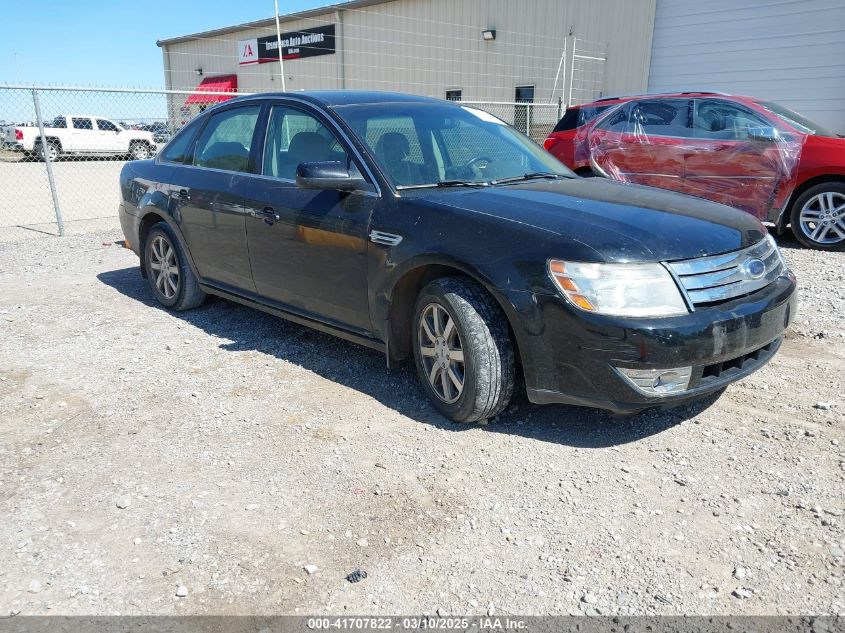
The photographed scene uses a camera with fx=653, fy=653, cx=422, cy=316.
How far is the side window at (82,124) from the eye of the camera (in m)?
24.2

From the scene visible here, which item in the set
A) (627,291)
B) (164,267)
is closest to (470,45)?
(164,267)

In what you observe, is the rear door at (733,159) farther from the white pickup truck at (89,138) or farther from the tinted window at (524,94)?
the white pickup truck at (89,138)

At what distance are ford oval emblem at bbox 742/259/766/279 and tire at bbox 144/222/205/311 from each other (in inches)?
152

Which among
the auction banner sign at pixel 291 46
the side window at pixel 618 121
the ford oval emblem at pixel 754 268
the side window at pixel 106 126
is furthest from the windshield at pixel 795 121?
the side window at pixel 106 126

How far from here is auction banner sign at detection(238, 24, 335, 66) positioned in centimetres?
2614

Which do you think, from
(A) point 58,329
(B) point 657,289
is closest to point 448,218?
(B) point 657,289

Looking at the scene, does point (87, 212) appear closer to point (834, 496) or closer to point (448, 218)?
point (448, 218)

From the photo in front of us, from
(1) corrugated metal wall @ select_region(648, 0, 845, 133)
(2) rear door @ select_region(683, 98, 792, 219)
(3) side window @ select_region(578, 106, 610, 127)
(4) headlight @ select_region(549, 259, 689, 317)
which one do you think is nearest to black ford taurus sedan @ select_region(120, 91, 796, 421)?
(4) headlight @ select_region(549, 259, 689, 317)

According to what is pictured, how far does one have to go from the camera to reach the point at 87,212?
12.0m

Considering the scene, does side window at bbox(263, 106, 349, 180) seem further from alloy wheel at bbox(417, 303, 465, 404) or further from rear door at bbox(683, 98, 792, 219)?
rear door at bbox(683, 98, 792, 219)

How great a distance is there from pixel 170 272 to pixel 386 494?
3.32 metres

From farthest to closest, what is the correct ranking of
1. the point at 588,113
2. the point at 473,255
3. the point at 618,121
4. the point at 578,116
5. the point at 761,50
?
1. the point at 761,50
2. the point at 578,116
3. the point at 588,113
4. the point at 618,121
5. the point at 473,255

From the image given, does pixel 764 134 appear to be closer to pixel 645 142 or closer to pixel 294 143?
pixel 645 142

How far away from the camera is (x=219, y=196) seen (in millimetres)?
4496
